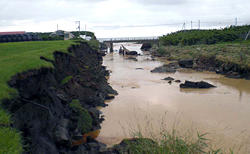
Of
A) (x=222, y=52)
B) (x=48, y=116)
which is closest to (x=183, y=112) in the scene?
(x=48, y=116)

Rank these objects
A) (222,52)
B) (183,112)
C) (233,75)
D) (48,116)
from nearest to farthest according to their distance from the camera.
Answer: (48,116) < (183,112) < (233,75) < (222,52)

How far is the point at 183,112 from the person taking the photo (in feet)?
45.3

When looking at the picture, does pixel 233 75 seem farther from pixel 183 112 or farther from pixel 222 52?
pixel 183 112

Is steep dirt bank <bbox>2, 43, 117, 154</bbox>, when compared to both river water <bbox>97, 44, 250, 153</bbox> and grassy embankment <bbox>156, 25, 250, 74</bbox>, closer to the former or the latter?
river water <bbox>97, 44, 250, 153</bbox>

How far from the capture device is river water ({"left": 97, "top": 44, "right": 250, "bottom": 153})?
1062 cm

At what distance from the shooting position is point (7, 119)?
565cm

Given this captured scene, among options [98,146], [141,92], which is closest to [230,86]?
[141,92]

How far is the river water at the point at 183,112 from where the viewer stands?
10.6m

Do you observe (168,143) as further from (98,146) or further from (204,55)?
(204,55)

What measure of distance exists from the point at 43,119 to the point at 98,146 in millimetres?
2281

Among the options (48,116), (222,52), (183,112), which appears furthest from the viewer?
(222,52)

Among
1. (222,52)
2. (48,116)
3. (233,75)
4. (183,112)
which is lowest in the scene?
(183,112)

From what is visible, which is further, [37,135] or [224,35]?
[224,35]

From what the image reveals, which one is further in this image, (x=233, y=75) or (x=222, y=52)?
(x=222, y=52)
